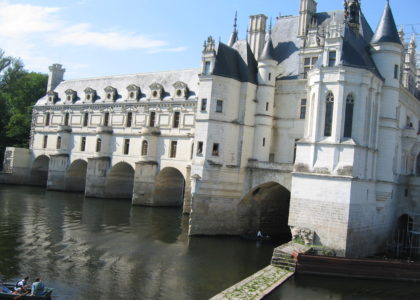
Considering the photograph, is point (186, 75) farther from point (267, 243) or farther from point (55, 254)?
point (55, 254)

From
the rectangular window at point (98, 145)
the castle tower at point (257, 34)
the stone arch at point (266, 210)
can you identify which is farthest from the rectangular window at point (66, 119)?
the stone arch at point (266, 210)

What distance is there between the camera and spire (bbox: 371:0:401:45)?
2752 centimetres

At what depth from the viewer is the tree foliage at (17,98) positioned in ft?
211

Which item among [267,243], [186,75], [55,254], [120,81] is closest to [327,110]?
[267,243]

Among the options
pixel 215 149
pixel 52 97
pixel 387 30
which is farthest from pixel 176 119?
pixel 387 30

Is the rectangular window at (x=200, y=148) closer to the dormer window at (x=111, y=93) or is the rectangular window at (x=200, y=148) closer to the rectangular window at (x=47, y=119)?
the dormer window at (x=111, y=93)

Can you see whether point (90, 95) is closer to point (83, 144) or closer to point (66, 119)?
point (66, 119)

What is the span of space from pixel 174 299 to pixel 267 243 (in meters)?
13.8

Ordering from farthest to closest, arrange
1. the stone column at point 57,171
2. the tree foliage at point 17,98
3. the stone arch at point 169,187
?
the tree foliage at point 17,98
the stone column at point 57,171
the stone arch at point 169,187

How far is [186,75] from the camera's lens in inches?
1816

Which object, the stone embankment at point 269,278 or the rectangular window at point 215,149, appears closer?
the stone embankment at point 269,278

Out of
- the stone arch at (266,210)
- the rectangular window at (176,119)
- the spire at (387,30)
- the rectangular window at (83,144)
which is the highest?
the spire at (387,30)

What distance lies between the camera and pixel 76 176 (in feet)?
175

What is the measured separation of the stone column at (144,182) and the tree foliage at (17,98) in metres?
29.5
